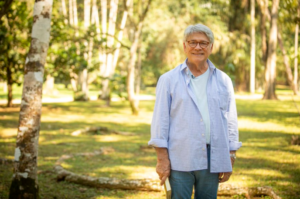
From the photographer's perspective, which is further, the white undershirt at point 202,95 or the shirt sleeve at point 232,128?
the shirt sleeve at point 232,128

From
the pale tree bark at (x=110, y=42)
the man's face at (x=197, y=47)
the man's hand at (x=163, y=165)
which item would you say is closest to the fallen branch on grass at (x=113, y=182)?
the man's hand at (x=163, y=165)

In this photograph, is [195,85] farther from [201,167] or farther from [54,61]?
[54,61]

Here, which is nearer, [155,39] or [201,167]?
[201,167]

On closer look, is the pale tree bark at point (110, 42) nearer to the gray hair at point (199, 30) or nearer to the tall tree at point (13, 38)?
the tall tree at point (13, 38)

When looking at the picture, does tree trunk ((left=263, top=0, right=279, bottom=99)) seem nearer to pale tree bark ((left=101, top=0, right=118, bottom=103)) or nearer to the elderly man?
pale tree bark ((left=101, top=0, right=118, bottom=103))

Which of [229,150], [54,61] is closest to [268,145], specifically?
[229,150]

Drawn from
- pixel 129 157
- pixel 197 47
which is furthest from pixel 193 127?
pixel 129 157

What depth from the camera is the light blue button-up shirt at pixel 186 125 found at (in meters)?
3.11

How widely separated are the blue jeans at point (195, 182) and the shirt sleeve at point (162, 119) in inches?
11.3

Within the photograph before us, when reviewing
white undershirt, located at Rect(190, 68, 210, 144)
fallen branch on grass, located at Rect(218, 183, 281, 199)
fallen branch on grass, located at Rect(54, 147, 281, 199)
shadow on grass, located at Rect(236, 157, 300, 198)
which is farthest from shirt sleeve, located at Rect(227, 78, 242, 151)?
shadow on grass, located at Rect(236, 157, 300, 198)

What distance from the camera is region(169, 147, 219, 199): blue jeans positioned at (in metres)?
3.13

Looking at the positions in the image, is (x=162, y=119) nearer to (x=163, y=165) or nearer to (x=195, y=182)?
(x=163, y=165)

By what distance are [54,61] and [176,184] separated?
1695cm

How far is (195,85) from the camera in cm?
326
